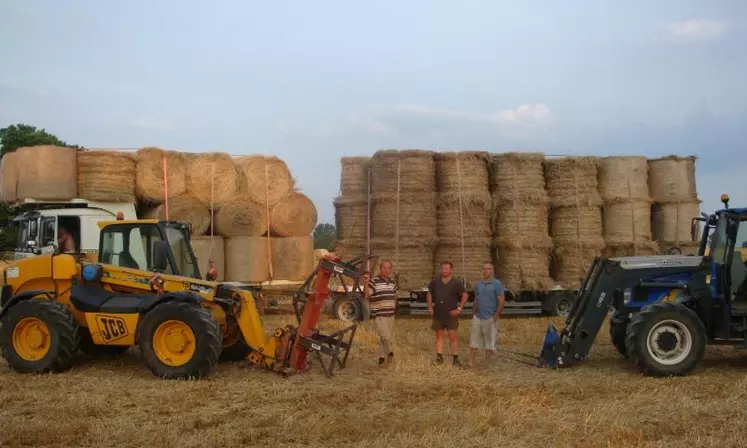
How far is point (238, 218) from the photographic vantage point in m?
14.4

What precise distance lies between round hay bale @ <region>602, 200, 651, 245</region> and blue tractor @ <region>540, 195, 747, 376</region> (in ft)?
17.9

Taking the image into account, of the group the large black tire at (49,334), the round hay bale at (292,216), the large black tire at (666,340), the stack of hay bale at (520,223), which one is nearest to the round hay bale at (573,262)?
the stack of hay bale at (520,223)

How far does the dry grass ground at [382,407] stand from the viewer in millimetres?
6133

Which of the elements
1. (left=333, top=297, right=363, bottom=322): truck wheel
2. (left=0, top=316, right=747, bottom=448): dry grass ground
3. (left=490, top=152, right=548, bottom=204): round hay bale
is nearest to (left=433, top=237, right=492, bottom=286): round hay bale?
(left=490, top=152, right=548, bottom=204): round hay bale

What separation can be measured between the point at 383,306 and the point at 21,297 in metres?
4.59

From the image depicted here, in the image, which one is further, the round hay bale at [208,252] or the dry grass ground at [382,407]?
the round hay bale at [208,252]

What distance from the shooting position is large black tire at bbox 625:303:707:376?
29.6ft

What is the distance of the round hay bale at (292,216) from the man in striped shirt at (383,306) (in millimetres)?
5179

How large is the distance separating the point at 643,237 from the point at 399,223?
17.0 feet

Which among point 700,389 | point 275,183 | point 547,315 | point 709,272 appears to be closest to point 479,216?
point 547,315

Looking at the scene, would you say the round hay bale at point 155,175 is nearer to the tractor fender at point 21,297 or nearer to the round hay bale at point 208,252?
the round hay bale at point 208,252

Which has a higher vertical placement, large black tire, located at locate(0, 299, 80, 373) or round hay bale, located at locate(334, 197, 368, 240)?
round hay bale, located at locate(334, 197, 368, 240)

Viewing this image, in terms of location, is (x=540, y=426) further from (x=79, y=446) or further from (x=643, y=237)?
(x=643, y=237)

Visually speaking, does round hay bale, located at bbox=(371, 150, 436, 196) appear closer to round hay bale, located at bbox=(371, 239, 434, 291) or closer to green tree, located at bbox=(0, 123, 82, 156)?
round hay bale, located at bbox=(371, 239, 434, 291)
